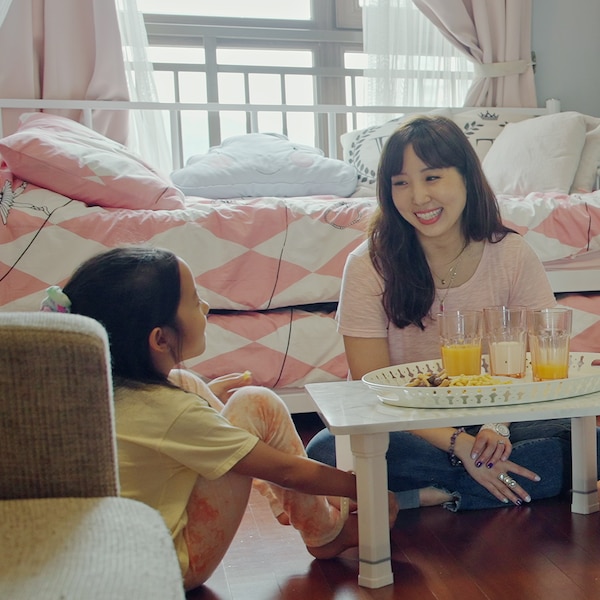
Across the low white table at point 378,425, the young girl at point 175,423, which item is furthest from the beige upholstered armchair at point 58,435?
the low white table at point 378,425

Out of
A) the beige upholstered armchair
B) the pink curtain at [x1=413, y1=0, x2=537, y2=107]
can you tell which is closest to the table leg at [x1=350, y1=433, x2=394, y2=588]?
the beige upholstered armchair

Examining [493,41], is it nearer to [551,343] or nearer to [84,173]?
[84,173]

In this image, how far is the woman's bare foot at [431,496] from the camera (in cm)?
144

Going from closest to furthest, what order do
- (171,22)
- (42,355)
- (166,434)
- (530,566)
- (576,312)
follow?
(42,355), (166,434), (530,566), (576,312), (171,22)

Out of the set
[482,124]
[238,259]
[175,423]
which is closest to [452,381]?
[175,423]

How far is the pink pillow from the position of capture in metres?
1.99

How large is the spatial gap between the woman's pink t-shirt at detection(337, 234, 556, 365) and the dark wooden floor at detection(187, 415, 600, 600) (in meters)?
0.30

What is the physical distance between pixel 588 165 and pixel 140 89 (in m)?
1.57

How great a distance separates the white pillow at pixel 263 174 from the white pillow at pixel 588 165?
73 cm

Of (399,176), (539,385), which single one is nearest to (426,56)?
(399,176)

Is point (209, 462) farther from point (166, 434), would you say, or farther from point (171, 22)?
point (171, 22)

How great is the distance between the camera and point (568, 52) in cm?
339

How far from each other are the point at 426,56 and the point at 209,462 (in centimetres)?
255

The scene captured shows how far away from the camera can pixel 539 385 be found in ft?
3.62
